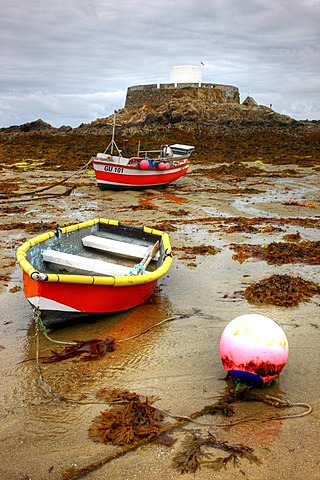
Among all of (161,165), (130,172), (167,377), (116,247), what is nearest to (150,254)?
(116,247)

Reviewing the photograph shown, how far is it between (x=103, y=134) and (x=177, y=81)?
48.1 ft

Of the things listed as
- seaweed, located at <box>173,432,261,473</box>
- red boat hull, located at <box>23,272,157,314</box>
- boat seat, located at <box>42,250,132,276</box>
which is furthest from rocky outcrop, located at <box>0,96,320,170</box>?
seaweed, located at <box>173,432,261,473</box>

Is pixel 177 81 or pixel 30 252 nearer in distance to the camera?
pixel 30 252

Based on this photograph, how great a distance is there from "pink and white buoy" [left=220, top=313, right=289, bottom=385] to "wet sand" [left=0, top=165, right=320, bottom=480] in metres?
0.23

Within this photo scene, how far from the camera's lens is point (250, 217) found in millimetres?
11203

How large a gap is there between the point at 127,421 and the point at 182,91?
43.7m

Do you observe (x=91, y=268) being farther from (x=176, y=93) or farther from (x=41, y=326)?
(x=176, y=93)

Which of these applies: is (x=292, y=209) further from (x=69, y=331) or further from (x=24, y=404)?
(x=24, y=404)

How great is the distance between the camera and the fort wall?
44.0m

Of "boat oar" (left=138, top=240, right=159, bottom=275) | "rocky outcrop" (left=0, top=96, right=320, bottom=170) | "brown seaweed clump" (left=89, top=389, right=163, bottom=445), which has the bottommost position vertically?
"brown seaweed clump" (left=89, top=389, right=163, bottom=445)

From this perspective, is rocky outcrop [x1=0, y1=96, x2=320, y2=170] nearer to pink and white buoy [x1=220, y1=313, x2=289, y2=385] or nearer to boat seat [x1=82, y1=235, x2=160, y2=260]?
boat seat [x1=82, y1=235, x2=160, y2=260]

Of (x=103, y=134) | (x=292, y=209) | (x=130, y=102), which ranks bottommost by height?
(x=292, y=209)

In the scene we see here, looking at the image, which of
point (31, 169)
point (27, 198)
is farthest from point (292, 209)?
point (31, 169)

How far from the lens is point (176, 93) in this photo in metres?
44.2
